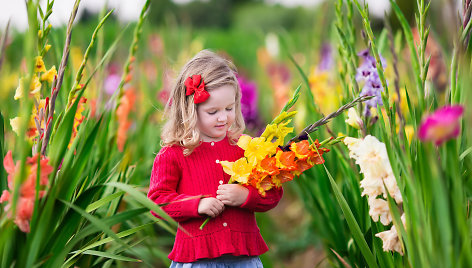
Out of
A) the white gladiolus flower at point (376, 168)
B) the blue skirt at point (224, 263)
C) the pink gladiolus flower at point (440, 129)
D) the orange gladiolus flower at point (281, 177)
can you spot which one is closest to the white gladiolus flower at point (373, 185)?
the white gladiolus flower at point (376, 168)

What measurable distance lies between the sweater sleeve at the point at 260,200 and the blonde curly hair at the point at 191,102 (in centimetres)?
22

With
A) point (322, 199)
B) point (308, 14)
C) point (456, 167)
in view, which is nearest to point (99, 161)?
point (322, 199)

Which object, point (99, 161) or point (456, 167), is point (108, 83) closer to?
point (99, 161)

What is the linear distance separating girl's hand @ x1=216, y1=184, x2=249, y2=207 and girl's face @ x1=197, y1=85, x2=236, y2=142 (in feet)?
0.60

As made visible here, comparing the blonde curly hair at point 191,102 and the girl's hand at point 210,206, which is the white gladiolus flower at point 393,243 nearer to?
the girl's hand at point 210,206

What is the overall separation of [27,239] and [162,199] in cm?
40

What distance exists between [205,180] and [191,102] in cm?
25

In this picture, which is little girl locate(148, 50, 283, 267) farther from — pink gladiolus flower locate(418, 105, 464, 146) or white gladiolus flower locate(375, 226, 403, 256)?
pink gladiolus flower locate(418, 105, 464, 146)

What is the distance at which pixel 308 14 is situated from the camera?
6.70 meters

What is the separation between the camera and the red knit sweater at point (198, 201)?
1.38 meters

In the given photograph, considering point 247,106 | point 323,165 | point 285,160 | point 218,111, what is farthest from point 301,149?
point 247,106

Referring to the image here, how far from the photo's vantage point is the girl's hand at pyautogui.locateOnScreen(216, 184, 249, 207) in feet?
4.52

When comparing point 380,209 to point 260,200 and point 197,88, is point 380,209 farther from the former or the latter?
point 197,88

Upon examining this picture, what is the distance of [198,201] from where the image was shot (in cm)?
137
